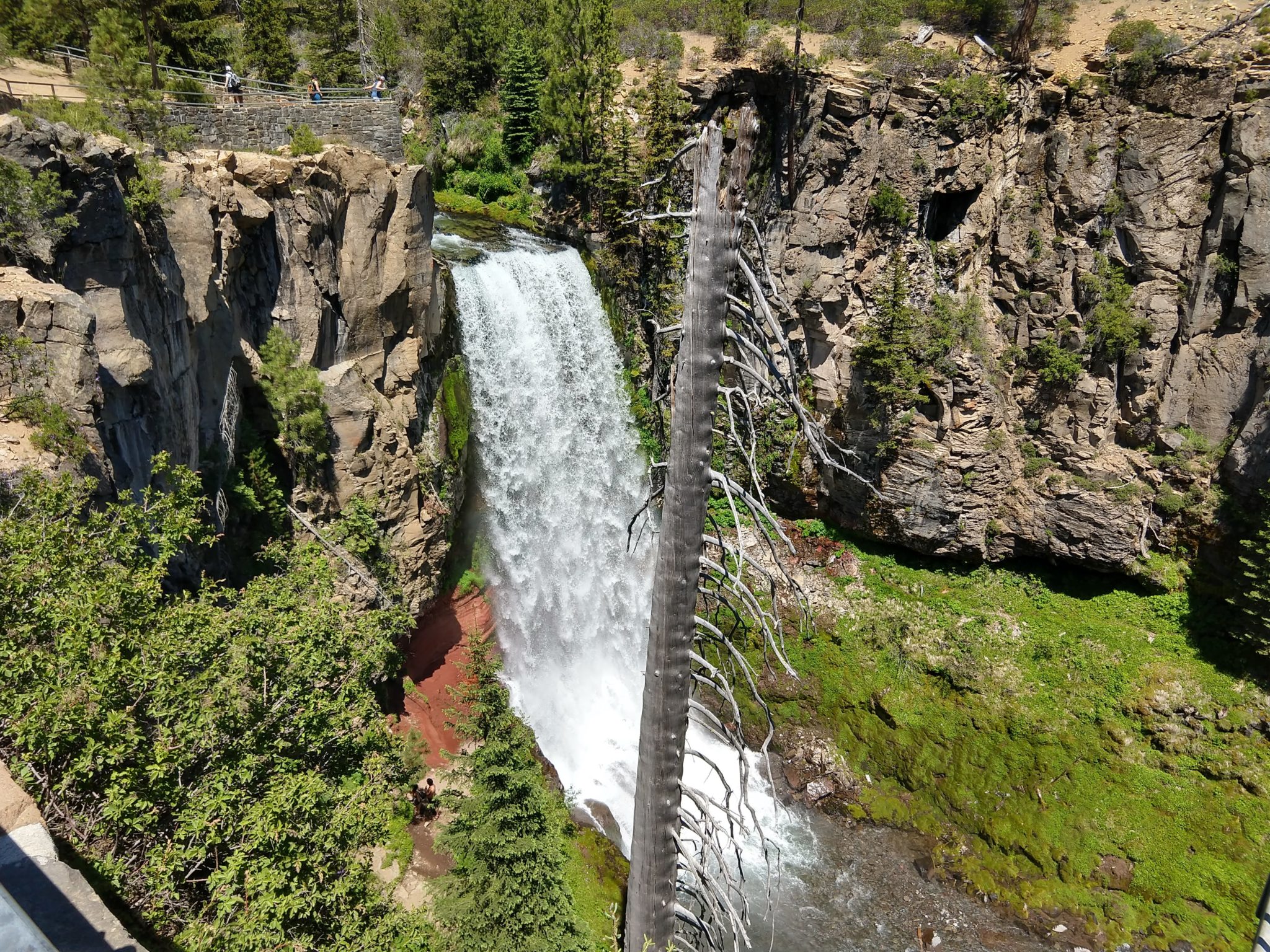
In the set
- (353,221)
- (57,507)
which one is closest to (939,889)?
(57,507)

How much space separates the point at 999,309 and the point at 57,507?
2058 cm

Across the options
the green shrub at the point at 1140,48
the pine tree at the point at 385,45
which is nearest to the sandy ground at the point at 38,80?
the pine tree at the point at 385,45

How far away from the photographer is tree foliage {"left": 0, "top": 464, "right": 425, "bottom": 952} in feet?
20.4

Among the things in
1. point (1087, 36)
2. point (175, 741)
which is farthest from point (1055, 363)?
point (175, 741)

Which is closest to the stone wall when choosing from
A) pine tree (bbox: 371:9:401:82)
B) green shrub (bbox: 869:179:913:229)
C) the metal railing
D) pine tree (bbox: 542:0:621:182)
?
the metal railing

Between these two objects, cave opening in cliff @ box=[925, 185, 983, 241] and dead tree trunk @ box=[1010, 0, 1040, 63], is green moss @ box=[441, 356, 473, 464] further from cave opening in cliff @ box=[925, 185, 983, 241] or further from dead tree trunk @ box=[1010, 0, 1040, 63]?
dead tree trunk @ box=[1010, 0, 1040, 63]

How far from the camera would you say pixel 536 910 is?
381 inches

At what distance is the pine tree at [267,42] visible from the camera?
21094mm

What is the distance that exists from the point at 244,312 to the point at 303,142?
11.8 feet

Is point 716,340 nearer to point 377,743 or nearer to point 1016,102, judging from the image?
point 377,743

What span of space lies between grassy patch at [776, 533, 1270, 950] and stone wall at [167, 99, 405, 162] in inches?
622

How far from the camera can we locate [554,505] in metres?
19.3

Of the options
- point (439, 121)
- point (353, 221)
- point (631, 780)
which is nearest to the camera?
point (353, 221)

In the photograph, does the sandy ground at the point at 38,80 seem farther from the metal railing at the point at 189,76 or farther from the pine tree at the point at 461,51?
the pine tree at the point at 461,51
